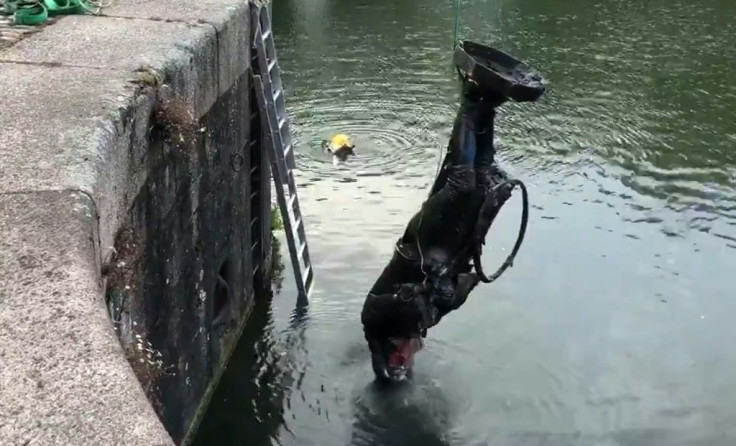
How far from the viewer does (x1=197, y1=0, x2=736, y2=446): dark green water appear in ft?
27.7

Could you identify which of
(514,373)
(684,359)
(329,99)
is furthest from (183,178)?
(329,99)

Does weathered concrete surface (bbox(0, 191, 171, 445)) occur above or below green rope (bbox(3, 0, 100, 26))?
below

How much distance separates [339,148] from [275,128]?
5438 mm

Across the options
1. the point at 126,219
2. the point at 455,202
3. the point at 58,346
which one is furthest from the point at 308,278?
the point at 58,346

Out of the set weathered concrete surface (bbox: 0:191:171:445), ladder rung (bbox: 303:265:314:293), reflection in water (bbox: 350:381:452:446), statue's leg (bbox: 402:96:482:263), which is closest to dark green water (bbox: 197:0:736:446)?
reflection in water (bbox: 350:381:452:446)

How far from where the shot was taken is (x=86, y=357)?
124 inches

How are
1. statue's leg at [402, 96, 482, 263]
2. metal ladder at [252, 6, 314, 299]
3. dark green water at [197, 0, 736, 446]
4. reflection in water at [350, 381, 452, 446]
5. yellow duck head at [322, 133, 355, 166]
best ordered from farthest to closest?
yellow duck head at [322, 133, 355, 166] < metal ladder at [252, 6, 314, 299] < dark green water at [197, 0, 736, 446] < reflection in water at [350, 381, 452, 446] < statue's leg at [402, 96, 482, 263]

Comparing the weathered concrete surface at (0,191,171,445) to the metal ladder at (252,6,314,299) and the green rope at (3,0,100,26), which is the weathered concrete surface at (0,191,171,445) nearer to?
the green rope at (3,0,100,26)

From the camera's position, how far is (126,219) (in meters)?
5.55

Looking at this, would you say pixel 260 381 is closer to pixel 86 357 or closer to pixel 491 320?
pixel 491 320

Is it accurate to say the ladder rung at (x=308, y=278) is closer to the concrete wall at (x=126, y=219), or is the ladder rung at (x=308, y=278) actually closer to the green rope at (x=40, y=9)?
the concrete wall at (x=126, y=219)

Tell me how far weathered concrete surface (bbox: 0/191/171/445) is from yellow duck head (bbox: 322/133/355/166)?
10557mm

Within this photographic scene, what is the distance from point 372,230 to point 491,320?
2.70 meters

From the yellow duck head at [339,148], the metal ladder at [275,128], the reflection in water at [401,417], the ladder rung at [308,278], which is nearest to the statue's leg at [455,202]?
the reflection in water at [401,417]
